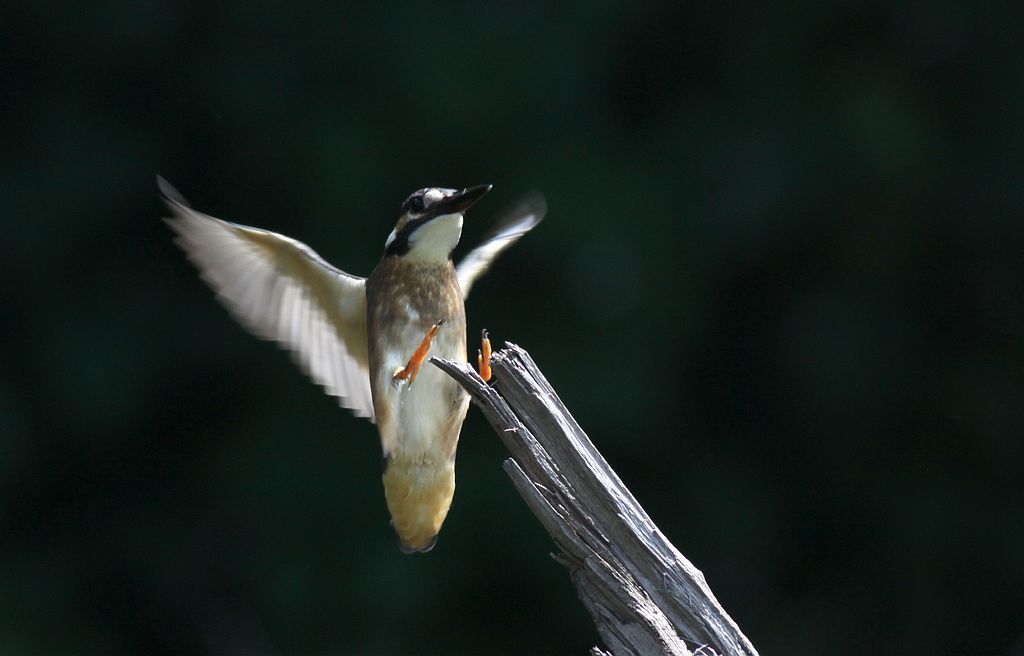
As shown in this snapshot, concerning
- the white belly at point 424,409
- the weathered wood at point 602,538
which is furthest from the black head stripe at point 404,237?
the weathered wood at point 602,538

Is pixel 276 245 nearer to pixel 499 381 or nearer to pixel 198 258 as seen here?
pixel 198 258

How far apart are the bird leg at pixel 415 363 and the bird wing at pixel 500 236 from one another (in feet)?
1.91

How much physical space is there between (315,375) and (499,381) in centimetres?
104

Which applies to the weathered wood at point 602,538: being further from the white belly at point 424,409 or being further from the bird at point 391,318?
the white belly at point 424,409

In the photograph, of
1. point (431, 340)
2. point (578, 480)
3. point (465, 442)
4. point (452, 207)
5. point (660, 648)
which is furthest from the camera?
point (465, 442)

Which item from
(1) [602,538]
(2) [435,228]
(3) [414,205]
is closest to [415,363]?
(2) [435,228]

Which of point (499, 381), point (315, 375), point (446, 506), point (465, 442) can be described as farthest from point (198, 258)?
point (465, 442)

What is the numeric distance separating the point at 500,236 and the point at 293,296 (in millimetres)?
544

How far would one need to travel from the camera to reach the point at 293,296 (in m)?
2.80

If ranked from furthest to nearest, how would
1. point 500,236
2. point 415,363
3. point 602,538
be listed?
1. point 500,236
2. point 415,363
3. point 602,538

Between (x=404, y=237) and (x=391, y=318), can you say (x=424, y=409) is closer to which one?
(x=391, y=318)

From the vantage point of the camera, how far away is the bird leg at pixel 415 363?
7.82 ft

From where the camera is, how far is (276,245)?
267 centimetres

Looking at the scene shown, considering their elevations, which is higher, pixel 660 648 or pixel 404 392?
pixel 404 392
